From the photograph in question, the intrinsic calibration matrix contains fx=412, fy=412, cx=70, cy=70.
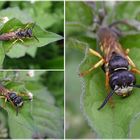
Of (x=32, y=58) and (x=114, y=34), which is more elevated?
(x=114, y=34)

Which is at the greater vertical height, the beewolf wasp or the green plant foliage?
→ the beewolf wasp

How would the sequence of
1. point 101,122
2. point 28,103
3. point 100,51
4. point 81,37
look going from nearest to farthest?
point 101,122
point 28,103
point 100,51
point 81,37

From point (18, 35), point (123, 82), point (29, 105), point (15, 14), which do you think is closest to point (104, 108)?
point (123, 82)

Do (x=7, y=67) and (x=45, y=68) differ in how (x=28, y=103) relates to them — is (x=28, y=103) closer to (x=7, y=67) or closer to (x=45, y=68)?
(x=7, y=67)

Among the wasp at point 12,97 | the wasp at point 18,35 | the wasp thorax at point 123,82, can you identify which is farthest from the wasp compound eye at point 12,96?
the wasp thorax at point 123,82

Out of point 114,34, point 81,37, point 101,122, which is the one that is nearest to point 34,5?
point 81,37

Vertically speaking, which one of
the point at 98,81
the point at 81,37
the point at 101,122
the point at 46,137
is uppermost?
the point at 81,37

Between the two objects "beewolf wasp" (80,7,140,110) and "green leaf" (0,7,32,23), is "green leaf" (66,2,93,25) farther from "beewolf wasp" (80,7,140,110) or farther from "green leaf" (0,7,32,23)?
"green leaf" (0,7,32,23)

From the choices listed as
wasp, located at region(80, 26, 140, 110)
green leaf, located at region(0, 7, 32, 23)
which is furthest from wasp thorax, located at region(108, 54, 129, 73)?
green leaf, located at region(0, 7, 32, 23)
